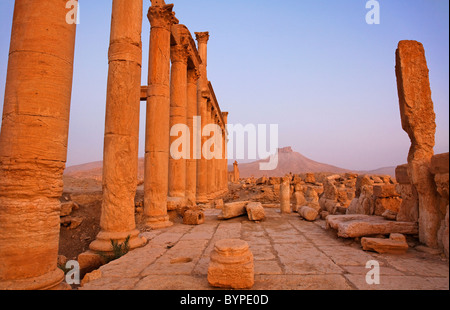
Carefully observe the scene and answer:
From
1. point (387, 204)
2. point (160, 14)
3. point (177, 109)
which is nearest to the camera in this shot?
point (387, 204)

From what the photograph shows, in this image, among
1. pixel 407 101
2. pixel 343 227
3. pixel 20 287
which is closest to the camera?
pixel 20 287

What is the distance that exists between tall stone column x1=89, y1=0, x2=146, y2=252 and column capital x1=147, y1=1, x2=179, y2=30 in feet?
8.62

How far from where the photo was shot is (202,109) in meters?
17.3

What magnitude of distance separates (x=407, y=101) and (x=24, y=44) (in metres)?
7.23

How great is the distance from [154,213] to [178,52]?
761 cm

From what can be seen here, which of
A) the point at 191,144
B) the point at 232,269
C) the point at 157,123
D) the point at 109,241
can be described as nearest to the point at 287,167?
the point at 191,144

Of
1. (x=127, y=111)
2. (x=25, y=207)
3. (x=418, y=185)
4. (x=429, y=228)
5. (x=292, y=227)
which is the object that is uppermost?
(x=127, y=111)

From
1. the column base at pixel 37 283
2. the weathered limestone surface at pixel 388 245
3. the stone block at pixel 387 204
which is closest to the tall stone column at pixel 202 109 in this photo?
the stone block at pixel 387 204

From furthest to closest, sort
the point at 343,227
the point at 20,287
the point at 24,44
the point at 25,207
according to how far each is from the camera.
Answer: the point at 343,227 → the point at 24,44 → the point at 25,207 → the point at 20,287

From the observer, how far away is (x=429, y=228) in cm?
530

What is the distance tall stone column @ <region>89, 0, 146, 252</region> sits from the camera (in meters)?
6.14

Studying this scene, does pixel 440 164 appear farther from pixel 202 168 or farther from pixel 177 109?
pixel 202 168

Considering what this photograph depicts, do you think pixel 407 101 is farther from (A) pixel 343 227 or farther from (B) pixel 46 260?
(B) pixel 46 260

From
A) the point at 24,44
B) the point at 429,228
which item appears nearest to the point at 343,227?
the point at 429,228
